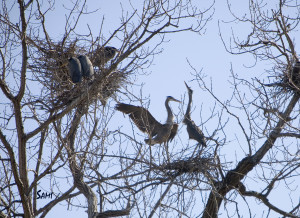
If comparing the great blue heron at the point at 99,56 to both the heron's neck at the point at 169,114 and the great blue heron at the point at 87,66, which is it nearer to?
the great blue heron at the point at 87,66

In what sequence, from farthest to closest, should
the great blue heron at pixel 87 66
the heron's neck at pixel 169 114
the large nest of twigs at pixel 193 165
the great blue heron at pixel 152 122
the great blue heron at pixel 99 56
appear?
the heron's neck at pixel 169 114
the great blue heron at pixel 152 122
the great blue heron at pixel 87 66
the great blue heron at pixel 99 56
the large nest of twigs at pixel 193 165

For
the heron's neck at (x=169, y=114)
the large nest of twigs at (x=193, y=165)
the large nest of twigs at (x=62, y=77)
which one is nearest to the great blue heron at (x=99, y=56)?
the large nest of twigs at (x=62, y=77)

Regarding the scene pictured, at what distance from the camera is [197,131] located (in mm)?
9344

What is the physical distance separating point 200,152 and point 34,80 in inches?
95.1

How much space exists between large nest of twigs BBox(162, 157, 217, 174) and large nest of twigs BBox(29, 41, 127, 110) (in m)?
1.26

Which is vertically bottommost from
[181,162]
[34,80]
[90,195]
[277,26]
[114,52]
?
[90,195]

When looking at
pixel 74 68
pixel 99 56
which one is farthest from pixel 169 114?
pixel 99 56

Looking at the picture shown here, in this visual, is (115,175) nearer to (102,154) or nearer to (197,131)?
(102,154)

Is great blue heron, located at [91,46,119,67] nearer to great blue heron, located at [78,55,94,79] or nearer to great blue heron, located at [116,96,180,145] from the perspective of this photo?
great blue heron, located at [78,55,94,79]

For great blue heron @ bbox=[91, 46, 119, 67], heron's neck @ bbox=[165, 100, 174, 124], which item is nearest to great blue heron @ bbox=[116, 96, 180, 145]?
heron's neck @ bbox=[165, 100, 174, 124]

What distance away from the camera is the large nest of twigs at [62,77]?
7184 mm

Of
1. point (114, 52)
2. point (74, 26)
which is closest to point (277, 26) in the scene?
point (74, 26)

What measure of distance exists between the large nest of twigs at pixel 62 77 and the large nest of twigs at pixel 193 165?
4.14 ft

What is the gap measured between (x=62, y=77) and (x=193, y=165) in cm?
221
